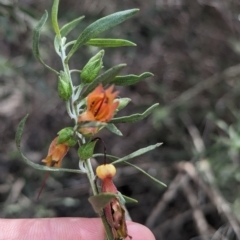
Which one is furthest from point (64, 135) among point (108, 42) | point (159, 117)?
point (159, 117)

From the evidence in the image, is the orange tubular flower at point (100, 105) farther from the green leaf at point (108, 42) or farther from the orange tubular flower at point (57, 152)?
the green leaf at point (108, 42)

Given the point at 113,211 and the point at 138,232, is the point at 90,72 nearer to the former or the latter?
the point at 113,211

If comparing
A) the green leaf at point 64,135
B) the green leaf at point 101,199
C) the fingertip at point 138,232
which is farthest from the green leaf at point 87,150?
the fingertip at point 138,232

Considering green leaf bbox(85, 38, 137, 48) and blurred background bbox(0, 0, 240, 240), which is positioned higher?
green leaf bbox(85, 38, 137, 48)

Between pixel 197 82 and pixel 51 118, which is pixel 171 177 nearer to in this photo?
pixel 197 82

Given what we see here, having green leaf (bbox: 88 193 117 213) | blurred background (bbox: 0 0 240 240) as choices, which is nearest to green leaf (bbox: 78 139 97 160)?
green leaf (bbox: 88 193 117 213)

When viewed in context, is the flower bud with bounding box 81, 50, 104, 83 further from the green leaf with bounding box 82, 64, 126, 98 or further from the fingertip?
the fingertip

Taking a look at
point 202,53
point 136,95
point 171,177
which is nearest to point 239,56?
point 202,53
